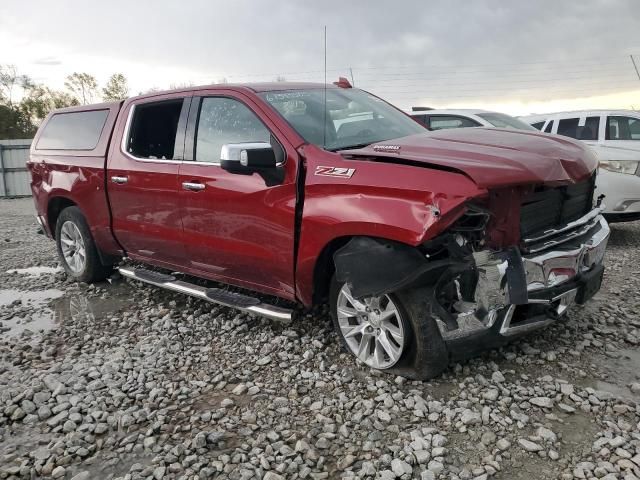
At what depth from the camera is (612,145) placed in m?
7.32

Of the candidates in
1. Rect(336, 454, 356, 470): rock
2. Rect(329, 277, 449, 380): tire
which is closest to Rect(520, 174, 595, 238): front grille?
Rect(329, 277, 449, 380): tire

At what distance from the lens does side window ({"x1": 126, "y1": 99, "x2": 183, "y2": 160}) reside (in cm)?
455

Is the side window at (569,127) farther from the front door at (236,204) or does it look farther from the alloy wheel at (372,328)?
the alloy wheel at (372,328)

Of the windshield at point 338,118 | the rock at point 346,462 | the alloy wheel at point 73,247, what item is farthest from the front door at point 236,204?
the alloy wheel at point 73,247

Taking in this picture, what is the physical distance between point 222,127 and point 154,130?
104 centimetres

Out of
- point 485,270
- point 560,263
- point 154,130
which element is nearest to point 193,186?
point 154,130

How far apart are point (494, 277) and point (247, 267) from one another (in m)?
1.83

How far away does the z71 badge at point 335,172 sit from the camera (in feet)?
10.6

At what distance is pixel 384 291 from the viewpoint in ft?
9.83

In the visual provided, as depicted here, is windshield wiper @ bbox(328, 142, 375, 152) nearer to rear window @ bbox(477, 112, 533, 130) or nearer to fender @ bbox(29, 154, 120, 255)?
fender @ bbox(29, 154, 120, 255)

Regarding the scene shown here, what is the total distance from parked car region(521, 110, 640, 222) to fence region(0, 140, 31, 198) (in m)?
16.0

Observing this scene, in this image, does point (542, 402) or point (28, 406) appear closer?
point (542, 402)

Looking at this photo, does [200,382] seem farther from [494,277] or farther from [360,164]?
[494,277]

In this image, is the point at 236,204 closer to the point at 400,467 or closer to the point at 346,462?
the point at 346,462
